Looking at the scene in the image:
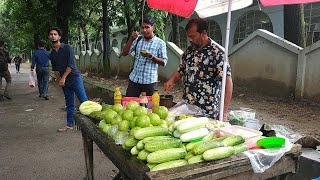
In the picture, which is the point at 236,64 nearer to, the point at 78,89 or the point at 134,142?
the point at 78,89

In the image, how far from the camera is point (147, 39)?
15.1 ft

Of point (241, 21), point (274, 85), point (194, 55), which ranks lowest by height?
point (274, 85)

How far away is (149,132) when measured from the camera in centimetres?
214

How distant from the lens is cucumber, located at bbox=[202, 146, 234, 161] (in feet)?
6.08

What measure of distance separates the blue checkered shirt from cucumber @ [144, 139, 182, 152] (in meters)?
2.72

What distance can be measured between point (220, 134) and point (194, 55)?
1.37m

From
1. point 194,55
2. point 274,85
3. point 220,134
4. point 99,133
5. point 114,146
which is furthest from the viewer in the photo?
point 274,85

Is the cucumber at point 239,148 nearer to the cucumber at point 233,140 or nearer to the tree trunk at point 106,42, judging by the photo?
the cucumber at point 233,140

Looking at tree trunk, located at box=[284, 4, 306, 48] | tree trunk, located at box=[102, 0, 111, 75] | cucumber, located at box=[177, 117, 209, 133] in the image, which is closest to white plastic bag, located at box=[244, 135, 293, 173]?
cucumber, located at box=[177, 117, 209, 133]

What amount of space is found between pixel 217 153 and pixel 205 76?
1679 millimetres

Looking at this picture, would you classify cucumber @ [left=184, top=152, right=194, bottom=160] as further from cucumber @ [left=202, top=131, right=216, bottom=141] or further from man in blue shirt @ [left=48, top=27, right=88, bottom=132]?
man in blue shirt @ [left=48, top=27, right=88, bottom=132]

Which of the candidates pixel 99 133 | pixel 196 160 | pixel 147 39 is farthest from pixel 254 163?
pixel 147 39

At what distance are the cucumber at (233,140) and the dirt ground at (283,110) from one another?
12.5 feet

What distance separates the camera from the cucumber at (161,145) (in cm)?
194
